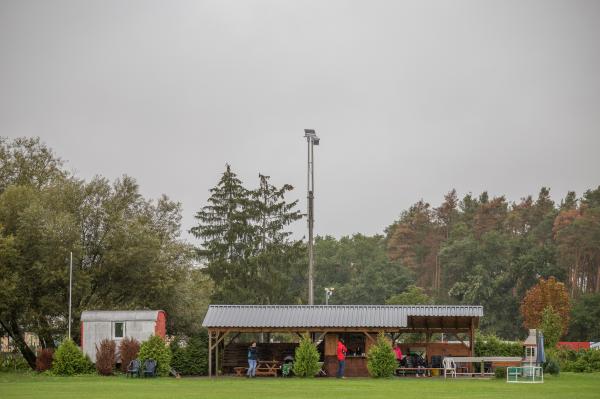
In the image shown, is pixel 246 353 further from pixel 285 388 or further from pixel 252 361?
pixel 285 388

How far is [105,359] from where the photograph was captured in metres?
40.3

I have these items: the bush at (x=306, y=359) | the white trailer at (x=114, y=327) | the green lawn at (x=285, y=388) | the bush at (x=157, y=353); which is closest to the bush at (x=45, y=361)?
the white trailer at (x=114, y=327)

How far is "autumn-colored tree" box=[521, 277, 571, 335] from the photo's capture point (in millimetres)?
74812

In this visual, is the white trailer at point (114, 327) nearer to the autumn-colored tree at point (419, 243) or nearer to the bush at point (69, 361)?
the bush at point (69, 361)

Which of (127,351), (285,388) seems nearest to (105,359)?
(127,351)

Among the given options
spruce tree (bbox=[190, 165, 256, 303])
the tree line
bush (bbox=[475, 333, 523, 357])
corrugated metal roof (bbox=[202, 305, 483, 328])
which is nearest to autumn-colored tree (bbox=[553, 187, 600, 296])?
the tree line

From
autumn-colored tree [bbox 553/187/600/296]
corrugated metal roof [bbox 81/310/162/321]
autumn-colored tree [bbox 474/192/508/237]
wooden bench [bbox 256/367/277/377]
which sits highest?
autumn-colored tree [bbox 474/192/508/237]

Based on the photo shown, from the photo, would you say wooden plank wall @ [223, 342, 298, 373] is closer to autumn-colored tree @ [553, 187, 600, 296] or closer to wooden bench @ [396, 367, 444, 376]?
wooden bench @ [396, 367, 444, 376]

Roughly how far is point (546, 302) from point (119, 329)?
41392mm

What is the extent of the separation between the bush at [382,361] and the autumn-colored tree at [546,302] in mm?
37704

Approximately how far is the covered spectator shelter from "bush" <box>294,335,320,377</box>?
3.17ft

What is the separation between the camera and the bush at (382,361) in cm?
3803

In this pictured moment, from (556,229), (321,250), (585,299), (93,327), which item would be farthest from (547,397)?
(321,250)

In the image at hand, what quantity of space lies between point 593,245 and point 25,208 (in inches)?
2197
